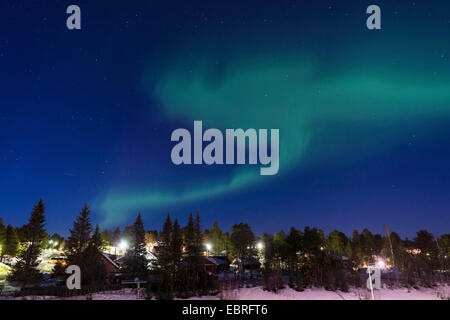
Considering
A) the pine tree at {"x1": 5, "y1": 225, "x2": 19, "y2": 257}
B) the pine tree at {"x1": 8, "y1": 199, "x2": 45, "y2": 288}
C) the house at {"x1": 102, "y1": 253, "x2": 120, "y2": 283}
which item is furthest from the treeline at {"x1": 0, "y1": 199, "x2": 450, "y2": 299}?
the pine tree at {"x1": 5, "y1": 225, "x2": 19, "y2": 257}

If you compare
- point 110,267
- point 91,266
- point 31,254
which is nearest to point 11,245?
point 110,267

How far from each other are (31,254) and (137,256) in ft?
47.3

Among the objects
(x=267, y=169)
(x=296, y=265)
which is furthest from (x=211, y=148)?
(x=296, y=265)

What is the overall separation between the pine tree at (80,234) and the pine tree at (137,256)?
22.6ft

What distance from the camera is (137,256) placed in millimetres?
43781

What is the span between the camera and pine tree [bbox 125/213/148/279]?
4216 centimetres

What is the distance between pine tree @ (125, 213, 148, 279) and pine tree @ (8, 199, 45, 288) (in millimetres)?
12092

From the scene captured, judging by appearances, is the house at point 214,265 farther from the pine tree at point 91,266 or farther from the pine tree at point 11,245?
the pine tree at point 11,245

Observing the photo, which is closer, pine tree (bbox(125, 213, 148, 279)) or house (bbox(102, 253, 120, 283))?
pine tree (bbox(125, 213, 148, 279))

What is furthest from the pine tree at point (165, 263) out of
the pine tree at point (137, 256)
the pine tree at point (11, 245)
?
the pine tree at point (11, 245)

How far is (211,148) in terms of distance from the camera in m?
21.7

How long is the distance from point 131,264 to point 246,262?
116 feet

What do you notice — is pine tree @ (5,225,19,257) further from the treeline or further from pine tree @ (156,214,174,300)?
pine tree @ (156,214,174,300)

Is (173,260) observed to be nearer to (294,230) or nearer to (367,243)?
(294,230)
